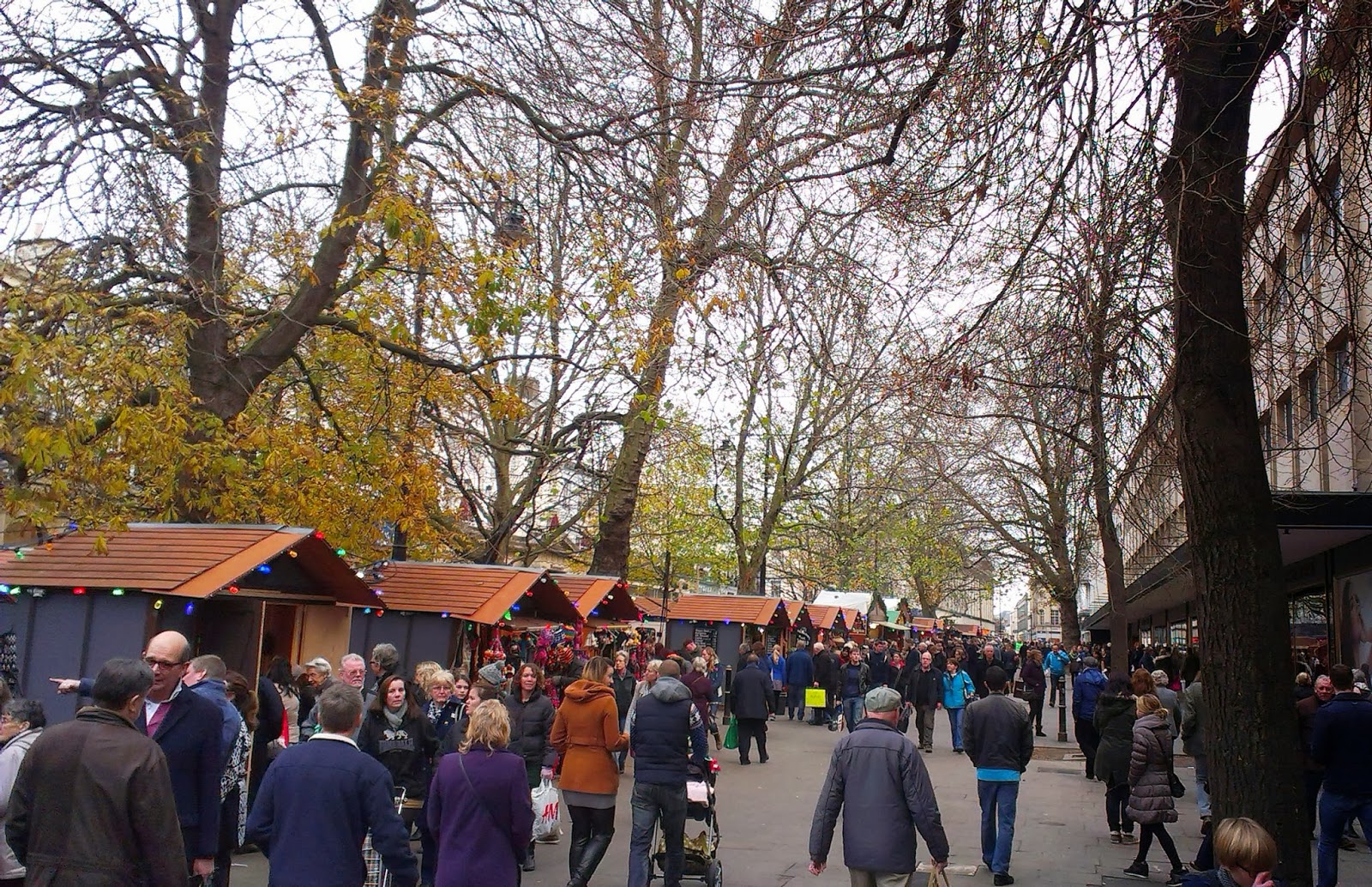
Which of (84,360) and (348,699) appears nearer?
(348,699)

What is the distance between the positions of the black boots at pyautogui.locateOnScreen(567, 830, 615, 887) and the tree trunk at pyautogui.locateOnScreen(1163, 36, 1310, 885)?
434cm

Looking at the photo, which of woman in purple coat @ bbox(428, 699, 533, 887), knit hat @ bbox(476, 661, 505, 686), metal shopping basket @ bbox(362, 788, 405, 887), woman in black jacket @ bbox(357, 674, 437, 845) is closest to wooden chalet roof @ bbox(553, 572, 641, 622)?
knit hat @ bbox(476, 661, 505, 686)

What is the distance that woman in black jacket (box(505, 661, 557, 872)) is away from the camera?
9844mm

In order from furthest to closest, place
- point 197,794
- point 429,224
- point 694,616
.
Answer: point 694,616 → point 429,224 → point 197,794

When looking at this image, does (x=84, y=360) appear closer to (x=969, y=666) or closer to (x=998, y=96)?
(x=998, y=96)

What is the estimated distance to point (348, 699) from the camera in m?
5.37

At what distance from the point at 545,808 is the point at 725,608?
18.5 meters

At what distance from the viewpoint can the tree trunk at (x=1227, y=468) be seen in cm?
611

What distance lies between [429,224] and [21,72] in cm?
414

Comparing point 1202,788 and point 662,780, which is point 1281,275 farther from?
point 1202,788

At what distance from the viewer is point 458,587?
54.9 ft

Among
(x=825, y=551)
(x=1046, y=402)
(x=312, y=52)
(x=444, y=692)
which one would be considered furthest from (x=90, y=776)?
(x=825, y=551)

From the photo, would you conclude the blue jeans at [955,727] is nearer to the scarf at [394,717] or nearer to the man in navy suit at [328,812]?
the scarf at [394,717]

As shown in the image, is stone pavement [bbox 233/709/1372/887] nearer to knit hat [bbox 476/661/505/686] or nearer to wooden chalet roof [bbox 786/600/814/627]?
knit hat [bbox 476/661/505/686]
